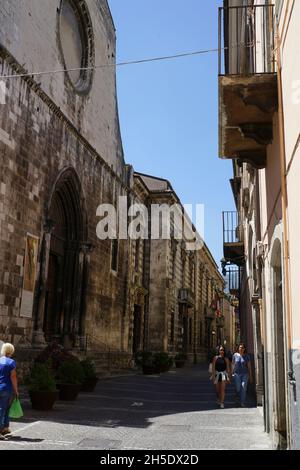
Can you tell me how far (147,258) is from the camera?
101ft

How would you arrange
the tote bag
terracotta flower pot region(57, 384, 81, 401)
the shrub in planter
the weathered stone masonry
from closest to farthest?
the tote bag
terracotta flower pot region(57, 384, 81, 401)
the weathered stone masonry
the shrub in planter

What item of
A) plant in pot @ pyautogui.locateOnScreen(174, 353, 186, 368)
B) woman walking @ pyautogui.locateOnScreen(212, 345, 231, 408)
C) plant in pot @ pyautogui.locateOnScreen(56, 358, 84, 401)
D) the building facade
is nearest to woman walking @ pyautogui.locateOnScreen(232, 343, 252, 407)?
woman walking @ pyautogui.locateOnScreen(212, 345, 231, 408)

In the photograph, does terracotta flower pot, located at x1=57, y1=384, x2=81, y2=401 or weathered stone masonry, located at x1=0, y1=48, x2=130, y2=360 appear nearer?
terracotta flower pot, located at x1=57, y1=384, x2=81, y2=401

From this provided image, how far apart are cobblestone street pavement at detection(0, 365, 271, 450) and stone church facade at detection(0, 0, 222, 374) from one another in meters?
3.40

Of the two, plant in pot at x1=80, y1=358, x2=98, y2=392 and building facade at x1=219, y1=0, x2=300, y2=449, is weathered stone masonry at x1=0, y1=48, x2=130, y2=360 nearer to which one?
plant in pot at x1=80, y1=358, x2=98, y2=392

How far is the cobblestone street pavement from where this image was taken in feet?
24.4

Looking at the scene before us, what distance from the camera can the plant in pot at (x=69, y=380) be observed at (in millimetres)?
11727

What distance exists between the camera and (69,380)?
1183cm

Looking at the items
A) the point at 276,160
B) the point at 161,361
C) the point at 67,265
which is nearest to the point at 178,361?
the point at 161,361

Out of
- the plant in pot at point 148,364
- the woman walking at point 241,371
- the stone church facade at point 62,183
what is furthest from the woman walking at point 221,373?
the plant in pot at point 148,364

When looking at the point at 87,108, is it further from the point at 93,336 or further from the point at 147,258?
the point at 147,258

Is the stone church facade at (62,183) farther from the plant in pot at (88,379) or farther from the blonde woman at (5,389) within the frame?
the blonde woman at (5,389)

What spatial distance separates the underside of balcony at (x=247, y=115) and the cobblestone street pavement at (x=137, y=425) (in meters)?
4.74

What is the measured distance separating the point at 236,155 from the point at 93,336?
12.7m
